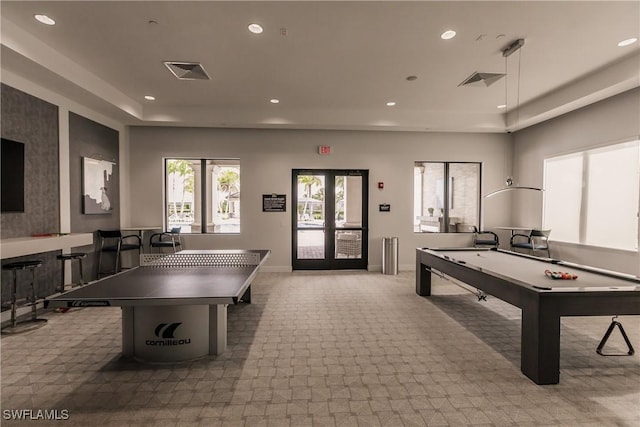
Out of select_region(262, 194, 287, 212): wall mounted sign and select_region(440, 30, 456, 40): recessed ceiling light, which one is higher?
select_region(440, 30, 456, 40): recessed ceiling light

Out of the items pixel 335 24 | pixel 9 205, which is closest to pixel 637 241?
pixel 335 24

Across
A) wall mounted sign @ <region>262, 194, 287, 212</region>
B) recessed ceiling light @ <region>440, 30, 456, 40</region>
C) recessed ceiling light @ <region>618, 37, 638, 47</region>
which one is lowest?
wall mounted sign @ <region>262, 194, 287, 212</region>

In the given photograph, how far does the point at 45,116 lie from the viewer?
4535mm

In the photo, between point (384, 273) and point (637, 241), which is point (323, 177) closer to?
point (384, 273)

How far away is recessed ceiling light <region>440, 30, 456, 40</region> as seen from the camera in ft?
11.4

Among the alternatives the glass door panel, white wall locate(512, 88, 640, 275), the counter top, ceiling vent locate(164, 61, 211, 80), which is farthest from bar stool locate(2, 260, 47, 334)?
white wall locate(512, 88, 640, 275)

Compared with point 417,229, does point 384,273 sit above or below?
below

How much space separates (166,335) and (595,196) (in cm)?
704

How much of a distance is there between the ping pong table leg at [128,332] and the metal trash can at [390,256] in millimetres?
4986

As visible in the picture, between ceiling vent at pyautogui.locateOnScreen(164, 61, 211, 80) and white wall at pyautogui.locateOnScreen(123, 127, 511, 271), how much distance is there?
7.32 feet

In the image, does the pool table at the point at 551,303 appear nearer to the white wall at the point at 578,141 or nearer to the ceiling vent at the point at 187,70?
the white wall at the point at 578,141

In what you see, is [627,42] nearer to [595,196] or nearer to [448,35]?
[448,35]

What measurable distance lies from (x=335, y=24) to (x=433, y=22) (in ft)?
3.44

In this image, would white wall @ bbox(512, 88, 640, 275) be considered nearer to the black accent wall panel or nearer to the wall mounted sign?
the wall mounted sign
